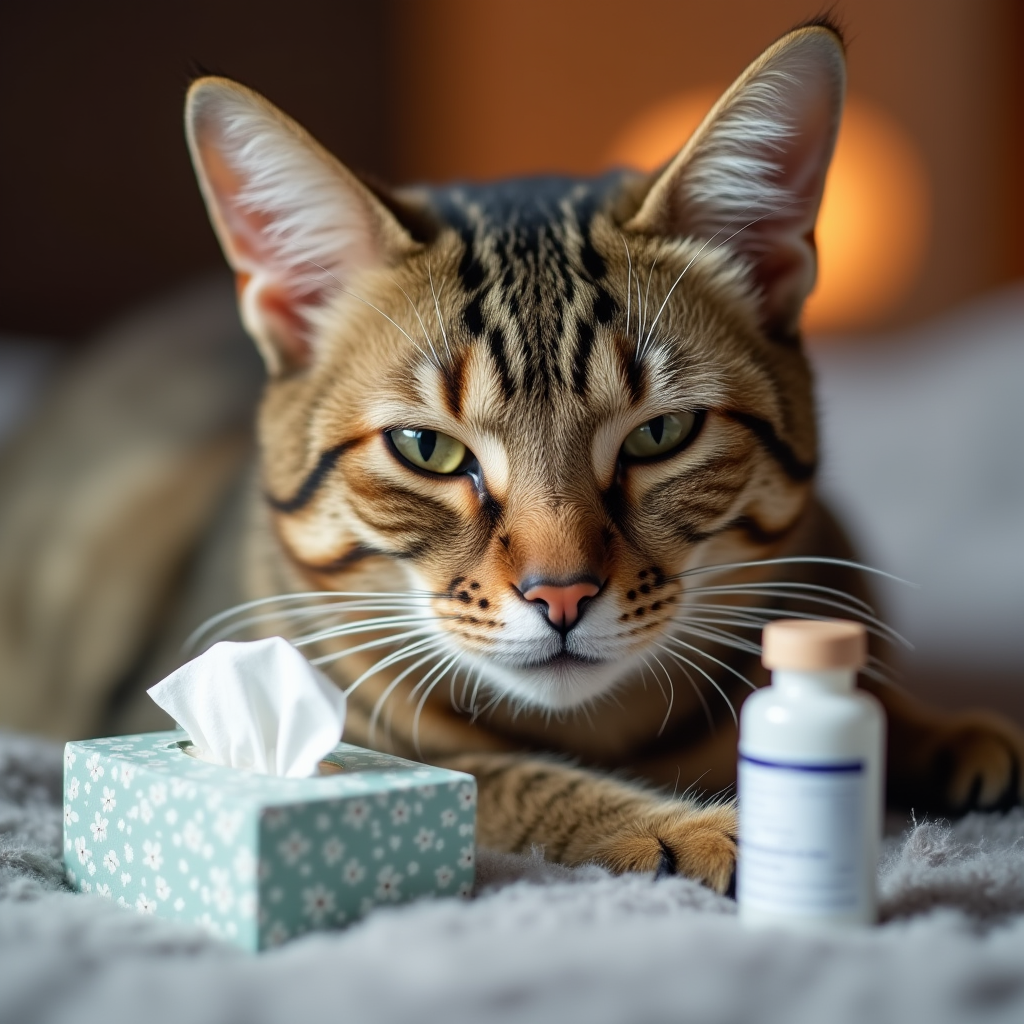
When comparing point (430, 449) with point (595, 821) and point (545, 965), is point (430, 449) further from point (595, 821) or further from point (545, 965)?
point (545, 965)

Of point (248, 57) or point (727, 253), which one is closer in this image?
point (727, 253)

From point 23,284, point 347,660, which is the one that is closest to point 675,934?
point 347,660

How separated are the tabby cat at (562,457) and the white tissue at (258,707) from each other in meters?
0.12

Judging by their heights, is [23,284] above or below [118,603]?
above

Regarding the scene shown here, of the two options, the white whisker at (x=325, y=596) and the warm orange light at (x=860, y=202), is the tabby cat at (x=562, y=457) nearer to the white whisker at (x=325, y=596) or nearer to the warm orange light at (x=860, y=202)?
the white whisker at (x=325, y=596)

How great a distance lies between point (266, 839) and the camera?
690 mm

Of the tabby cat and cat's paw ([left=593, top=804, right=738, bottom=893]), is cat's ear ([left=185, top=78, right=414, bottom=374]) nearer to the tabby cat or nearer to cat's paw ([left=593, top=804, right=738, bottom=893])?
the tabby cat

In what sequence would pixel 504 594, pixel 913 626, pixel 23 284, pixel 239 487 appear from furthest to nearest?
pixel 23 284, pixel 913 626, pixel 239 487, pixel 504 594

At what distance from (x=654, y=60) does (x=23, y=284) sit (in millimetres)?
1765

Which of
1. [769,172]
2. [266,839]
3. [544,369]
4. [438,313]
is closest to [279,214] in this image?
[438,313]

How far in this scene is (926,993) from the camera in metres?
0.61

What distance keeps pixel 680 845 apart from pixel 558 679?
0.15 m

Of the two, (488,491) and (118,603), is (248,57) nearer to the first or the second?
(118,603)

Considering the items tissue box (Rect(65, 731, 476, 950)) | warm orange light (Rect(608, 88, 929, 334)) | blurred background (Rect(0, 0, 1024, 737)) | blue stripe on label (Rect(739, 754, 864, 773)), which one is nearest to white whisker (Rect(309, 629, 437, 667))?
tissue box (Rect(65, 731, 476, 950))
